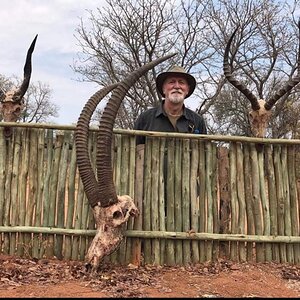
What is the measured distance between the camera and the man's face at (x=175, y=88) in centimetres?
641

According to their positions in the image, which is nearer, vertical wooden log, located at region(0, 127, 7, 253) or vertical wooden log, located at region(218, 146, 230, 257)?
vertical wooden log, located at region(0, 127, 7, 253)

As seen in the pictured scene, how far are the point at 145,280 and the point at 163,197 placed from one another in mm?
1193

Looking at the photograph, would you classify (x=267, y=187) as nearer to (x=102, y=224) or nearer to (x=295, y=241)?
(x=295, y=241)

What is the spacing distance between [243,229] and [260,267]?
52cm

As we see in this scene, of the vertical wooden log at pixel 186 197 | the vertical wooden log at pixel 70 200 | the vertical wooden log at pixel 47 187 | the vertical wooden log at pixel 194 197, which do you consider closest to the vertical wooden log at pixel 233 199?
the vertical wooden log at pixel 194 197

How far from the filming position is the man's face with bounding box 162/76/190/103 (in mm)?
6410

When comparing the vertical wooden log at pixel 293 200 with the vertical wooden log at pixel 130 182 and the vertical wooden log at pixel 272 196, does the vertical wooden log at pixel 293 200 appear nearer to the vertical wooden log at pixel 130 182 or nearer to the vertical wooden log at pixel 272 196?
the vertical wooden log at pixel 272 196

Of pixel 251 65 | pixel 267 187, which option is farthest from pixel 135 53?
pixel 267 187

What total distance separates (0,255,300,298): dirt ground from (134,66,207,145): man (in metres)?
1.90

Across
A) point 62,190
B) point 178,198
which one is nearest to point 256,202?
point 178,198

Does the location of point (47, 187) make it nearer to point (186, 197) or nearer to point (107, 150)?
point (107, 150)

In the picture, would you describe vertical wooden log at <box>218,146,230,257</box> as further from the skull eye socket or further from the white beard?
the skull eye socket

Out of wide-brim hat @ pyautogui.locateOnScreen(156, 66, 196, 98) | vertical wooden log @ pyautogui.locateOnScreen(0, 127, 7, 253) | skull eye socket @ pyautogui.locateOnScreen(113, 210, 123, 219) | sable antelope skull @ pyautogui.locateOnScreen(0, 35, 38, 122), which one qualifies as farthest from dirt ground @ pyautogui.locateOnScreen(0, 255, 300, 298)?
wide-brim hat @ pyautogui.locateOnScreen(156, 66, 196, 98)

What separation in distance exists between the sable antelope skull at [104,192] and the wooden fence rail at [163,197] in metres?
0.37
